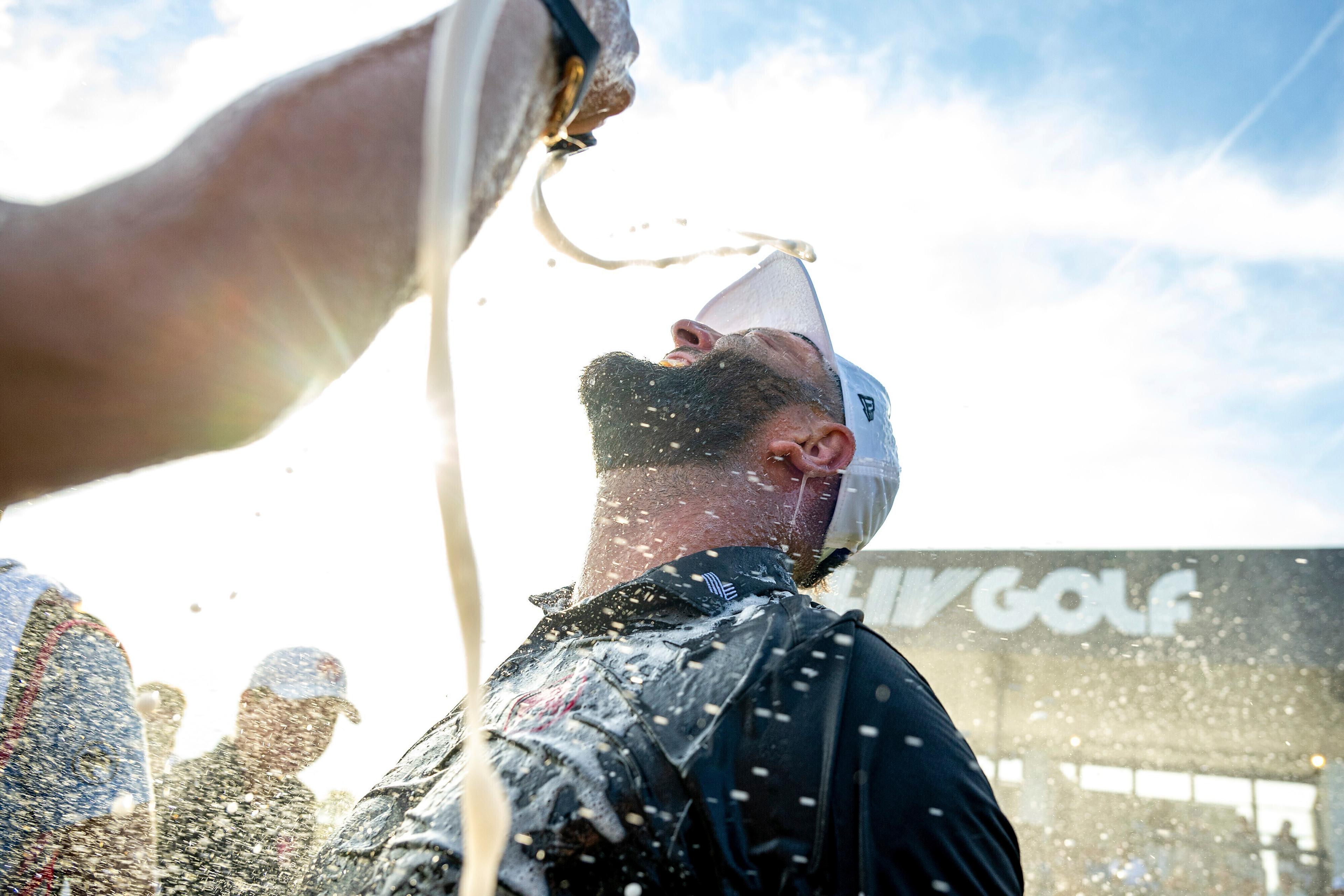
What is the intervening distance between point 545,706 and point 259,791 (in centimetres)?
272

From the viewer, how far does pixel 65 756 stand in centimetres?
222

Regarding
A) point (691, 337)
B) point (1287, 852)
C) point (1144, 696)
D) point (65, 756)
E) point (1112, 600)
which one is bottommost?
point (65, 756)

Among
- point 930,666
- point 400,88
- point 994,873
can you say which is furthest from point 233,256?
point 930,666

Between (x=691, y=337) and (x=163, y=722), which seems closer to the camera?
(x=691, y=337)

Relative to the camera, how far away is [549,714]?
1612mm

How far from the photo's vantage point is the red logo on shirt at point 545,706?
1592 millimetres

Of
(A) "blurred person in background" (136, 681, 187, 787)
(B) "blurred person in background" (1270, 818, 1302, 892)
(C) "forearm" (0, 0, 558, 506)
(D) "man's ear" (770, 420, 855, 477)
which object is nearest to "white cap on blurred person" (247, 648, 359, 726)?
(A) "blurred person in background" (136, 681, 187, 787)

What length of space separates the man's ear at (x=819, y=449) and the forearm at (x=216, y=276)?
2.03m

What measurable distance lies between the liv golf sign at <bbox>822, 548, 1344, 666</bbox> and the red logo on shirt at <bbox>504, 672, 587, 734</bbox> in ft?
33.7

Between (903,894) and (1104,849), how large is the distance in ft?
49.5

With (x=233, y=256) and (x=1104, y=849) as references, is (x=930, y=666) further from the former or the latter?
(x=233, y=256)

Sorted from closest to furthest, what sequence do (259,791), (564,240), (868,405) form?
(564,240)
(868,405)
(259,791)

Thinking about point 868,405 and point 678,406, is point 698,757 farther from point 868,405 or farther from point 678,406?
point 868,405

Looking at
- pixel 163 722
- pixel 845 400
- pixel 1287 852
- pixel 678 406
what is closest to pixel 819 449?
pixel 845 400
